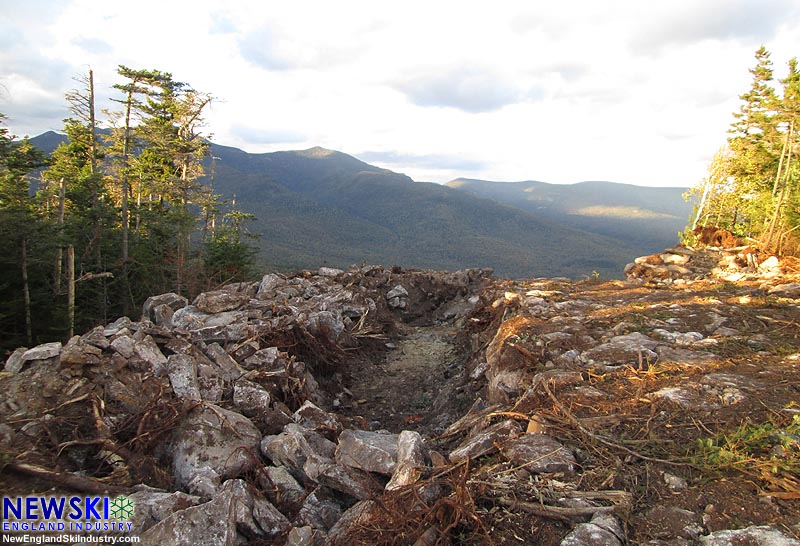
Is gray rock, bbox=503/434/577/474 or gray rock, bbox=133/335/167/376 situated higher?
gray rock, bbox=503/434/577/474

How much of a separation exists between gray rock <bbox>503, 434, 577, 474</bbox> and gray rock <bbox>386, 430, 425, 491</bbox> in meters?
0.71

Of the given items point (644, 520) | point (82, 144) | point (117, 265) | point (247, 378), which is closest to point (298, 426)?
point (247, 378)

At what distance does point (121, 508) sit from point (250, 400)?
202 centimetres

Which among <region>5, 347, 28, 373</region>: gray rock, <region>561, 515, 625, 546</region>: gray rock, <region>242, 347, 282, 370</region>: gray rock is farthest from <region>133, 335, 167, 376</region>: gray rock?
<region>561, 515, 625, 546</region>: gray rock

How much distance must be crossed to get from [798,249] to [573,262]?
70393mm

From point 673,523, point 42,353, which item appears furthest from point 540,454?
point 42,353

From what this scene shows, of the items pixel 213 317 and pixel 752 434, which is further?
pixel 213 317

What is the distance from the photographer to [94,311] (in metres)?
13.8

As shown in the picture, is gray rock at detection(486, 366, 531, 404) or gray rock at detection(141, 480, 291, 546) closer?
gray rock at detection(141, 480, 291, 546)

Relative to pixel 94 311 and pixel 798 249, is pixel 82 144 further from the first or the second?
pixel 798 249

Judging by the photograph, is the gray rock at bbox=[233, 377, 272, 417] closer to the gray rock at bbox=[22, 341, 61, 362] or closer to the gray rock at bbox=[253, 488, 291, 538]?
the gray rock at bbox=[253, 488, 291, 538]

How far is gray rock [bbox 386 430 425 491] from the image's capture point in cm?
310

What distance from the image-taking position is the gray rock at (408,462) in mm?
3096

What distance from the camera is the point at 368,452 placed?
3689 millimetres
